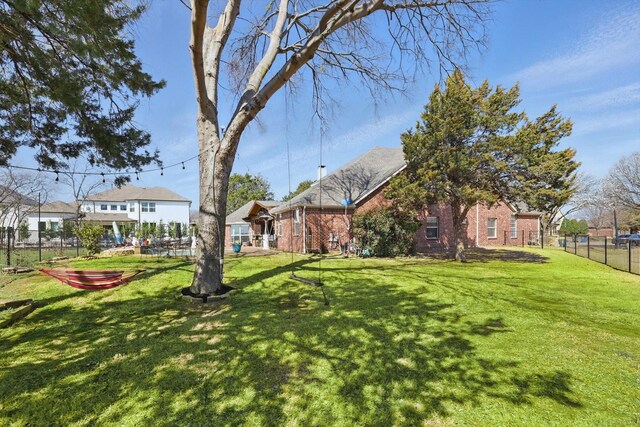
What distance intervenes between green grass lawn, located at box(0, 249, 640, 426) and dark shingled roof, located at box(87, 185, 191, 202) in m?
39.6

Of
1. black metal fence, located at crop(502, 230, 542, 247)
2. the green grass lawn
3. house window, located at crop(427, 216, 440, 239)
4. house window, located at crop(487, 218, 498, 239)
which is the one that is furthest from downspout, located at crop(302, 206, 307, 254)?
black metal fence, located at crop(502, 230, 542, 247)

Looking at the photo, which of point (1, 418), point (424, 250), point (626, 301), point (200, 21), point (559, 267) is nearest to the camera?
point (1, 418)

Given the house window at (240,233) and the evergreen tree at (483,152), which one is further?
the house window at (240,233)

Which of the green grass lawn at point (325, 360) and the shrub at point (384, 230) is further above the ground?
the shrub at point (384, 230)

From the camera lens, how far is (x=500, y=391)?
11.3 ft

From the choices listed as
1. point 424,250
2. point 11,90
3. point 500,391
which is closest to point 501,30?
point 500,391

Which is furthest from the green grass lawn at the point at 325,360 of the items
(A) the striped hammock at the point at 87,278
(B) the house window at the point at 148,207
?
(B) the house window at the point at 148,207

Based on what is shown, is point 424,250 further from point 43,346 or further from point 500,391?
point 43,346

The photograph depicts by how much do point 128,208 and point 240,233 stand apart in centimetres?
2314

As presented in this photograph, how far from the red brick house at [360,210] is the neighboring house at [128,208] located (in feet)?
72.1

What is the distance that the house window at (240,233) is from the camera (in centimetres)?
3086

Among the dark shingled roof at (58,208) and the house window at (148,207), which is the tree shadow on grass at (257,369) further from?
the dark shingled roof at (58,208)

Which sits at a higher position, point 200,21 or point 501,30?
point 501,30

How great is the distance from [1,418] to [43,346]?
6.79 feet
